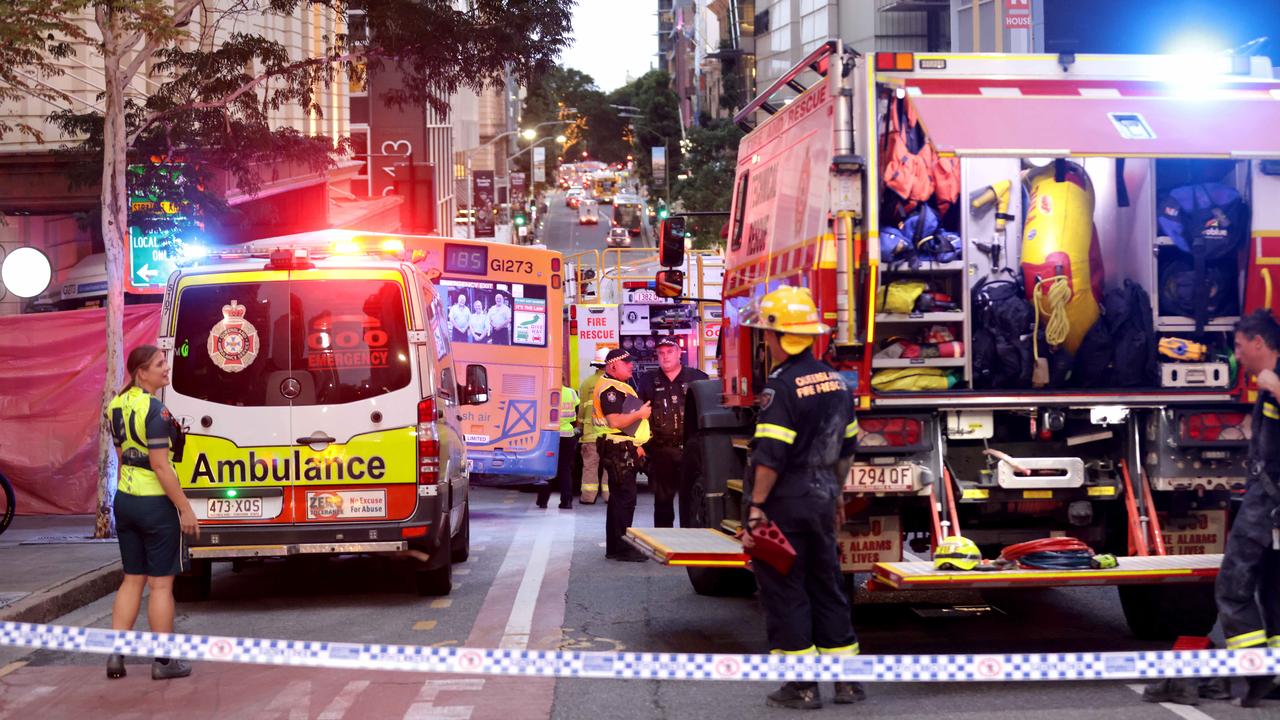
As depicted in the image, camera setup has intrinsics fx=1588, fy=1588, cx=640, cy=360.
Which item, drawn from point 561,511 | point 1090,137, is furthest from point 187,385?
point 561,511

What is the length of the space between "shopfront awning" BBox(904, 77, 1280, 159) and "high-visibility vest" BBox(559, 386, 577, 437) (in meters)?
12.1

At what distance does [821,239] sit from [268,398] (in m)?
4.26

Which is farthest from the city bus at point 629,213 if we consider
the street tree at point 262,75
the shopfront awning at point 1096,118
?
the shopfront awning at point 1096,118

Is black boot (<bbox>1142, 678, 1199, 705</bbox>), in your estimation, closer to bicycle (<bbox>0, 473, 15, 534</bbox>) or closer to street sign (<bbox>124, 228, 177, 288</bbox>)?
bicycle (<bbox>0, 473, 15, 534</bbox>)

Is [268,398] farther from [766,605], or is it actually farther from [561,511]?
[561,511]

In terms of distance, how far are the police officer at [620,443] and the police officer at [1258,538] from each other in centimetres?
665

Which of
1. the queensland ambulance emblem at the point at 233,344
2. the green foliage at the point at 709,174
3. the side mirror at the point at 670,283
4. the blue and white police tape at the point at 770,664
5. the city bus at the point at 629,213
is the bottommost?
the blue and white police tape at the point at 770,664

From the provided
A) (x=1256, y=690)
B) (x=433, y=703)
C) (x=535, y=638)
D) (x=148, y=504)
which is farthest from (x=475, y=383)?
(x=1256, y=690)

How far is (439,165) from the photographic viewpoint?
6172 cm

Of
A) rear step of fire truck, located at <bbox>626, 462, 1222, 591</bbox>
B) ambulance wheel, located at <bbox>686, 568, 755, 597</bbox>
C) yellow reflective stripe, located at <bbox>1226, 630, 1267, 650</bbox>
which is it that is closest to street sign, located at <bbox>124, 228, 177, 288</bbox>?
ambulance wheel, located at <bbox>686, 568, 755, 597</bbox>

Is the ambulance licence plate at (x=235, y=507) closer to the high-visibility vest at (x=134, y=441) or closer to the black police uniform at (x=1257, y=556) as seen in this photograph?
the high-visibility vest at (x=134, y=441)

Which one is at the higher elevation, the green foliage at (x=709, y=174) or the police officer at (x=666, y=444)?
the green foliage at (x=709, y=174)

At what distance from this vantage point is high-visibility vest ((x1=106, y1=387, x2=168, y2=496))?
27.3 feet

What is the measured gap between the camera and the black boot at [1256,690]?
23.5 feet
